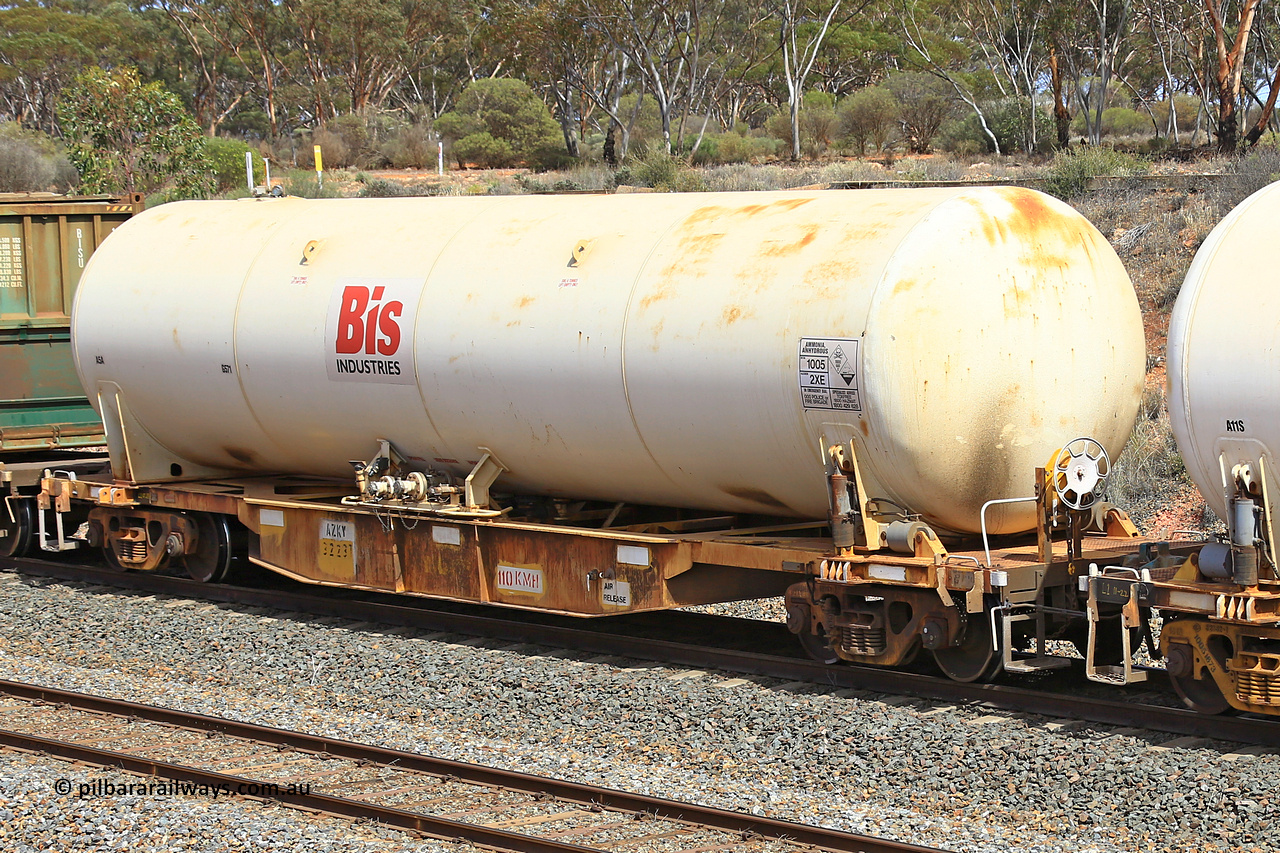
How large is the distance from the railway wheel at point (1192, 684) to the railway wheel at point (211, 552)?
28.7 ft

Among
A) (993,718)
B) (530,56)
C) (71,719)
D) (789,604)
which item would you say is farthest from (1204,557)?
(530,56)

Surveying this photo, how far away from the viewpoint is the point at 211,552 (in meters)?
13.7

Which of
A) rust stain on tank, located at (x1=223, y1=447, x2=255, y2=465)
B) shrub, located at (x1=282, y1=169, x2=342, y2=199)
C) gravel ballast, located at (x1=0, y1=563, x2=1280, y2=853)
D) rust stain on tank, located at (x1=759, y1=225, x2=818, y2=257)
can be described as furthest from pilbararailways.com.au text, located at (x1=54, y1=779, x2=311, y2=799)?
shrub, located at (x1=282, y1=169, x2=342, y2=199)

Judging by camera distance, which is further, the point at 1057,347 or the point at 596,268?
the point at 596,268

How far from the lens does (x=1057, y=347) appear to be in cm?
906

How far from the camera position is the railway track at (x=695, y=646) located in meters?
8.26

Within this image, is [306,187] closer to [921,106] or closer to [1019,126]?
[1019,126]

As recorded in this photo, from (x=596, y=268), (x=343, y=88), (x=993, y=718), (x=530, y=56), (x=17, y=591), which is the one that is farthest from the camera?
(x=343, y=88)

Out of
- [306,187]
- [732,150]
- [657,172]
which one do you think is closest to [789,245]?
[657,172]

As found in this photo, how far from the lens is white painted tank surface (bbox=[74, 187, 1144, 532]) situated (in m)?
8.89

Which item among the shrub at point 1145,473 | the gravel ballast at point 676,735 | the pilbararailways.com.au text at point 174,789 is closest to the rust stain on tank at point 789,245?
the gravel ballast at point 676,735

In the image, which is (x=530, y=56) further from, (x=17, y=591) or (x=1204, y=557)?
(x=1204, y=557)

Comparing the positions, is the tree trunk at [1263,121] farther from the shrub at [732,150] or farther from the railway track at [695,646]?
the railway track at [695,646]

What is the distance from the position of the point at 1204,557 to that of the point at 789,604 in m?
2.82
